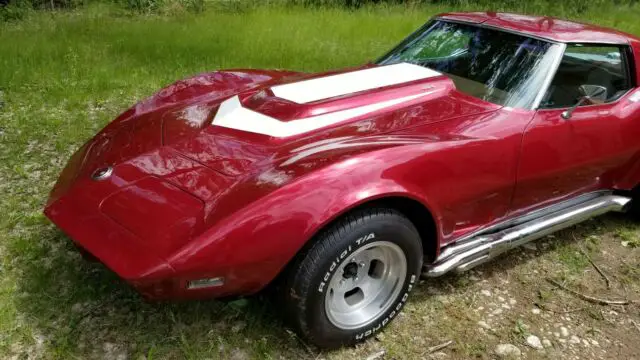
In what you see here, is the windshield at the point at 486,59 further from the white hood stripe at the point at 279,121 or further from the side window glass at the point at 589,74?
the white hood stripe at the point at 279,121

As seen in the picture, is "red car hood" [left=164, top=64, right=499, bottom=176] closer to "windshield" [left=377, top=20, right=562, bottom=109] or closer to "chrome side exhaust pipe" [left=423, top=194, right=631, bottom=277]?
"windshield" [left=377, top=20, right=562, bottom=109]

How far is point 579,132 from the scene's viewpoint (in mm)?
2893

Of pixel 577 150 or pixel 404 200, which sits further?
pixel 577 150

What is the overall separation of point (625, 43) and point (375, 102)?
189 cm

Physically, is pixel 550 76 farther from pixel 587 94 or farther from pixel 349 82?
pixel 349 82

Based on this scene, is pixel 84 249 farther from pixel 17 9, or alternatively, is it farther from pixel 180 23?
pixel 17 9

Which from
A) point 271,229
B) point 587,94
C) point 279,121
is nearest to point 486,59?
point 587,94

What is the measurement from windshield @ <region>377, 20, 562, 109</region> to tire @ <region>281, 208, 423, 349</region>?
3.57ft

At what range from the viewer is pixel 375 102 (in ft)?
8.93

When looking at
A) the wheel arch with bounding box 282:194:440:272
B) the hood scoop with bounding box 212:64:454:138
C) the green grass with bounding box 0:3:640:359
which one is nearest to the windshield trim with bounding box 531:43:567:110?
the hood scoop with bounding box 212:64:454:138

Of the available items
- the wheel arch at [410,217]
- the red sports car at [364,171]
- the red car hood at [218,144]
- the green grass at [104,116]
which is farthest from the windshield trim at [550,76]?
the green grass at [104,116]

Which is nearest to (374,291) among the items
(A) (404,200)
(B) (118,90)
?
(A) (404,200)

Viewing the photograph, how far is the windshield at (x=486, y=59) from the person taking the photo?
2906 millimetres

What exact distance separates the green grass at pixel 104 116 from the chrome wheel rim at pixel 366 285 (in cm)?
19
